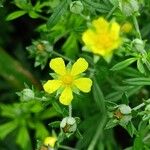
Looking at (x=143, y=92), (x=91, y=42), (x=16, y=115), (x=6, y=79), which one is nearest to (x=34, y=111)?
(x=16, y=115)

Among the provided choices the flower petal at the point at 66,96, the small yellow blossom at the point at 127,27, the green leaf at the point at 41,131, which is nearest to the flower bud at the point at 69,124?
the flower petal at the point at 66,96

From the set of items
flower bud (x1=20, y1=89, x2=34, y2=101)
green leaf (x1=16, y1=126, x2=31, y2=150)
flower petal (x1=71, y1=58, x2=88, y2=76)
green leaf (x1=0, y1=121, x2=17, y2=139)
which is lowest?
green leaf (x1=16, y1=126, x2=31, y2=150)

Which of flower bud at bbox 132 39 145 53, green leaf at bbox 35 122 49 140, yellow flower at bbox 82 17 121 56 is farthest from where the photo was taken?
green leaf at bbox 35 122 49 140

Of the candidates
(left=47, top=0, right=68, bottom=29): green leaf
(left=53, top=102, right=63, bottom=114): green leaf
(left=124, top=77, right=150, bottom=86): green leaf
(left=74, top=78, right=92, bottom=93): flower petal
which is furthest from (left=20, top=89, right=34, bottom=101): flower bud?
(left=124, top=77, right=150, bottom=86): green leaf

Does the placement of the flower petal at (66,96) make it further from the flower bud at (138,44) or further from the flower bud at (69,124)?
the flower bud at (138,44)

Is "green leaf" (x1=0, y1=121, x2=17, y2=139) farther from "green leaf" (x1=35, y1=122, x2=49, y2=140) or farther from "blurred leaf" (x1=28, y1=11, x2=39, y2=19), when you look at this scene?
"blurred leaf" (x1=28, y1=11, x2=39, y2=19)

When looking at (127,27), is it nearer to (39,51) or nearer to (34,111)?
(39,51)
